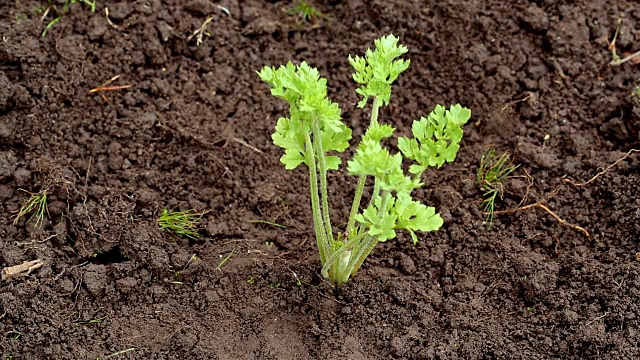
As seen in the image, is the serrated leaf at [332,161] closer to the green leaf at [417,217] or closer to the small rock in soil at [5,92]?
the green leaf at [417,217]

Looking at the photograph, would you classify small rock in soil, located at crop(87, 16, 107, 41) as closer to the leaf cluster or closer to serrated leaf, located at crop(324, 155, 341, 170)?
the leaf cluster

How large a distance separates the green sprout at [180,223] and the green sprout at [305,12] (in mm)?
1316

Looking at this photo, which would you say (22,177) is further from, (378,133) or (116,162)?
(378,133)

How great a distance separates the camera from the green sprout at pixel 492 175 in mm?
3803

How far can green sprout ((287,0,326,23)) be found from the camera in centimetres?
445

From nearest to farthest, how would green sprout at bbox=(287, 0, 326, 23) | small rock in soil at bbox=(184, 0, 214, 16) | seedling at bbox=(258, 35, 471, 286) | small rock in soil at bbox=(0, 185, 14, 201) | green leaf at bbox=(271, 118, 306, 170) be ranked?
seedling at bbox=(258, 35, 471, 286) < green leaf at bbox=(271, 118, 306, 170) < small rock in soil at bbox=(0, 185, 14, 201) < small rock in soil at bbox=(184, 0, 214, 16) < green sprout at bbox=(287, 0, 326, 23)

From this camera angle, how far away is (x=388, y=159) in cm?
288

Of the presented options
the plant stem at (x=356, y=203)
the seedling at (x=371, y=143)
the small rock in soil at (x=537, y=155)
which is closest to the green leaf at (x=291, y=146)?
the seedling at (x=371, y=143)

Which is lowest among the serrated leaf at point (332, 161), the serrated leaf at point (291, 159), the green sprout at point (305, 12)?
the green sprout at point (305, 12)

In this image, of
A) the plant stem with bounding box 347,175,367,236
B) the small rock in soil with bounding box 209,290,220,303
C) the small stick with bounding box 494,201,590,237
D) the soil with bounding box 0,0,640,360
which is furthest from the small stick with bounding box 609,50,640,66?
the small rock in soil with bounding box 209,290,220,303

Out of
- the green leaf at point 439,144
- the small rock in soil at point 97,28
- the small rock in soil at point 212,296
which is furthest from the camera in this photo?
the small rock in soil at point 97,28

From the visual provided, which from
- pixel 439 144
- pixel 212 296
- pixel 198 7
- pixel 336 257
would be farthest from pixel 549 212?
pixel 198 7

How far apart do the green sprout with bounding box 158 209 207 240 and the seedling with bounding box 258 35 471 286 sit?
65 cm

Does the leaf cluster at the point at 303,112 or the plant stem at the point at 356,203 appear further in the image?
the plant stem at the point at 356,203
